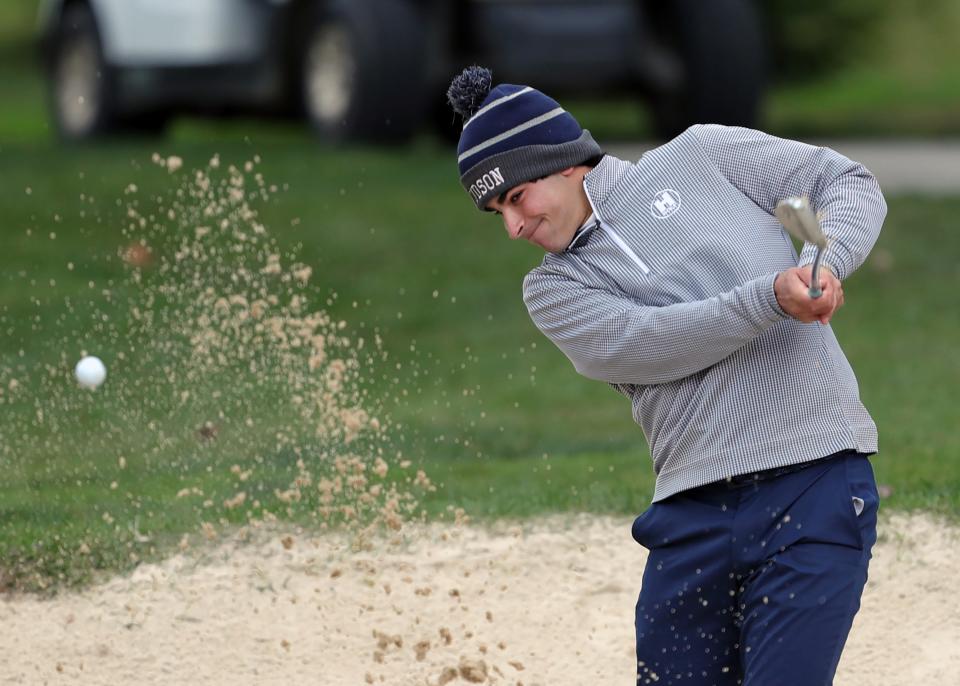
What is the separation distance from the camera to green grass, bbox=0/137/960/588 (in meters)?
5.88

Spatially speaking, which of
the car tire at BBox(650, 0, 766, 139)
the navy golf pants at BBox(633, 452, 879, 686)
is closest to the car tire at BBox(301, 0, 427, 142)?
the car tire at BBox(650, 0, 766, 139)

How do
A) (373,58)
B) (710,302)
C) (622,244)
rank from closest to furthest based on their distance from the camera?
(710,302), (622,244), (373,58)

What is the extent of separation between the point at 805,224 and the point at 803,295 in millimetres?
161

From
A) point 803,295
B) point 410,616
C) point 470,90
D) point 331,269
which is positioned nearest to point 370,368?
point 331,269

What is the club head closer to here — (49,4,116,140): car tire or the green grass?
the green grass

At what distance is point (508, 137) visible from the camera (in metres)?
3.22

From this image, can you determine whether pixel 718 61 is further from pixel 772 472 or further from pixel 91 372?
pixel 772 472

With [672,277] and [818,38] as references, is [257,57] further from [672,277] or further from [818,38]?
[818,38]

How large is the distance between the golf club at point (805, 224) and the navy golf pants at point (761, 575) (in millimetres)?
405

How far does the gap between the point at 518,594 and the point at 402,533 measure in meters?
0.53

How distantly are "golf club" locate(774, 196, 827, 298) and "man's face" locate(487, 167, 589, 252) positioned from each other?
522 millimetres

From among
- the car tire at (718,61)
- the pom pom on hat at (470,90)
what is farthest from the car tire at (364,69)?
the pom pom on hat at (470,90)

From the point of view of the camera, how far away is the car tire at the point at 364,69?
35.4 ft

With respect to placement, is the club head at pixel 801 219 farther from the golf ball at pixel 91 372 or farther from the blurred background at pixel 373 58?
the blurred background at pixel 373 58
